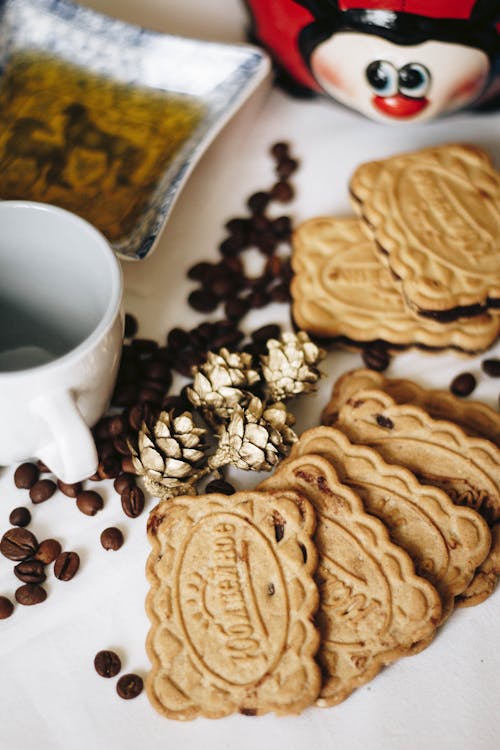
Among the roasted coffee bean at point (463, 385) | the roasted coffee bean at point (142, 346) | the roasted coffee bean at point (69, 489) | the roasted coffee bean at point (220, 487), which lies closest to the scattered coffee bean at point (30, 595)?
the roasted coffee bean at point (69, 489)

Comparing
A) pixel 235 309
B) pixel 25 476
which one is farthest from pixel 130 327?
pixel 25 476

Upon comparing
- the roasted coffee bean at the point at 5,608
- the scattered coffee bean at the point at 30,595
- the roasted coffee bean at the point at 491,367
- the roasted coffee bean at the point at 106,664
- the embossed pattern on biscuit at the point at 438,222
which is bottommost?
the roasted coffee bean at the point at 5,608

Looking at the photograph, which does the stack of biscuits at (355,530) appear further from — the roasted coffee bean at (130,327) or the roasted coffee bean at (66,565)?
the roasted coffee bean at (130,327)

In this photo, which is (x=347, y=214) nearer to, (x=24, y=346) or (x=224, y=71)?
(x=224, y=71)

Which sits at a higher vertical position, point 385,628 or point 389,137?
point 389,137

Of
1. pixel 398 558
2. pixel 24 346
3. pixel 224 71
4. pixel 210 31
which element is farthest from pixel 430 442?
pixel 210 31

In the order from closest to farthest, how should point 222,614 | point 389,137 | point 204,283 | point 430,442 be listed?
point 222,614 → point 430,442 → point 204,283 → point 389,137
